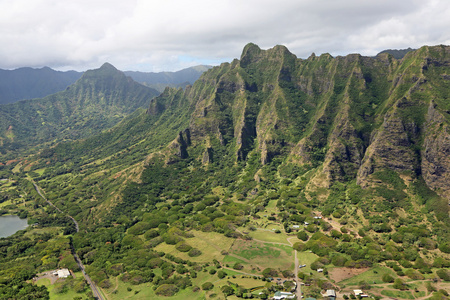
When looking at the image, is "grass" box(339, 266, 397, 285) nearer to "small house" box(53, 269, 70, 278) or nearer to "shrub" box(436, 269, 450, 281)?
"shrub" box(436, 269, 450, 281)

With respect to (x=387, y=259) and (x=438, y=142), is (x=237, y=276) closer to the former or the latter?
(x=387, y=259)

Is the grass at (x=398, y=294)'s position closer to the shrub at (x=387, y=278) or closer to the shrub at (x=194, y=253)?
the shrub at (x=387, y=278)

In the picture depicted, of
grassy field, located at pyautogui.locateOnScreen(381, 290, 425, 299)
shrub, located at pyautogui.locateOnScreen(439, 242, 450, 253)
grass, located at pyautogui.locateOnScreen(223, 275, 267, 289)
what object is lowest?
grass, located at pyautogui.locateOnScreen(223, 275, 267, 289)

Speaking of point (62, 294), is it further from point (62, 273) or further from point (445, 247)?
point (445, 247)

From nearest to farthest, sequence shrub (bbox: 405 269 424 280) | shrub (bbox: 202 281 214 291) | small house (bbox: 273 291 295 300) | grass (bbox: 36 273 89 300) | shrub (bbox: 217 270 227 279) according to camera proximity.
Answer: small house (bbox: 273 291 295 300) < shrub (bbox: 405 269 424 280) < shrub (bbox: 202 281 214 291) < grass (bbox: 36 273 89 300) < shrub (bbox: 217 270 227 279)

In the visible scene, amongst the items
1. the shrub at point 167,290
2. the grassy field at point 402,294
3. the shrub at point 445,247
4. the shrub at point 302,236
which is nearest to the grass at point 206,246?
the shrub at point 167,290

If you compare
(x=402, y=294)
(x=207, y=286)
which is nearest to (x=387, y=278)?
(x=402, y=294)

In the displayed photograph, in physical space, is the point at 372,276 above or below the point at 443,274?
below

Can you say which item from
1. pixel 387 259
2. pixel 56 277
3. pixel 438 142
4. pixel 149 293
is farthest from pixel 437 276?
pixel 56 277

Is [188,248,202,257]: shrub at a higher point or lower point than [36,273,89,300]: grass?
higher

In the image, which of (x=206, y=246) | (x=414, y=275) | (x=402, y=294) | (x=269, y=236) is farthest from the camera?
(x=269, y=236)

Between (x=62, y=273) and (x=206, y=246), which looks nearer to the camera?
(x=62, y=273)

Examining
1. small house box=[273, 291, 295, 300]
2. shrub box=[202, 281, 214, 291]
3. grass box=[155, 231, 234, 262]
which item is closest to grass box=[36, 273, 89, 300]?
grass box=[155, 231, 234, 262]
